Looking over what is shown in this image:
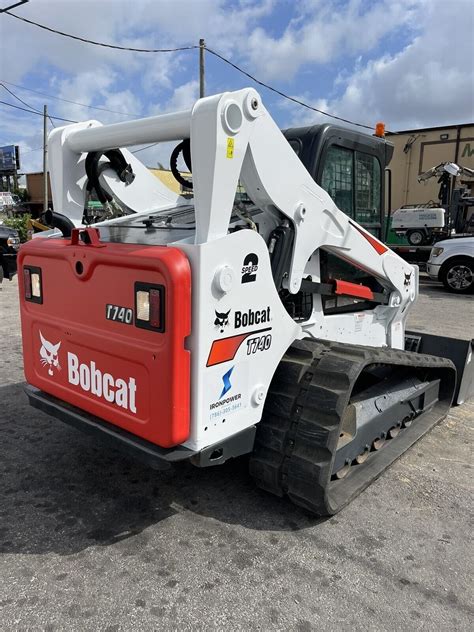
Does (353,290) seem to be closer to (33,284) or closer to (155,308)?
(155,308)

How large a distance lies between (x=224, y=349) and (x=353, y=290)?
4.63ft

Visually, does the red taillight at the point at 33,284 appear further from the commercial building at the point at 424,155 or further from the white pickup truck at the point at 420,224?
the commercial building at the point at 424,155

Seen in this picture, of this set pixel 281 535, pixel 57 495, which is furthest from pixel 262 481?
pixel 57 495

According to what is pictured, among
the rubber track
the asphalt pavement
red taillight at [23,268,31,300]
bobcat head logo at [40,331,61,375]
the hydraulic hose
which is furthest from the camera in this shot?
red taillight at [23,268,31,300]

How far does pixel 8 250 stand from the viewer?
10.4m

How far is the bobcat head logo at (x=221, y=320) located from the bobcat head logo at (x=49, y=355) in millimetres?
1099

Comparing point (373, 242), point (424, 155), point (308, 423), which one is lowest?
point (308, 423)

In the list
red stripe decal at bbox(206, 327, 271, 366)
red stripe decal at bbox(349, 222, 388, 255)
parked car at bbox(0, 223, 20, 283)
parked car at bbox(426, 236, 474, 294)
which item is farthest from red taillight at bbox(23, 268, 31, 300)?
Answer: parked car at bbox(426, 236, 474, 294)

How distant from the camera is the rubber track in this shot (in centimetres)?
265

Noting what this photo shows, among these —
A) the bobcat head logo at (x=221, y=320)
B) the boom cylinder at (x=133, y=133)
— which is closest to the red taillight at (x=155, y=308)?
the bobcat head logo at (x=221, y=320)

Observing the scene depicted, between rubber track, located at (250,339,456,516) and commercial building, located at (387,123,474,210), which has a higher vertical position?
commercial building, located at (387,123,474,210)

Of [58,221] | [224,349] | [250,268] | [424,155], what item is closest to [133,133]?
[58,221]

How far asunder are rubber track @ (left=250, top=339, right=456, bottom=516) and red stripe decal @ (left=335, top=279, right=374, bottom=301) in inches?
18.7

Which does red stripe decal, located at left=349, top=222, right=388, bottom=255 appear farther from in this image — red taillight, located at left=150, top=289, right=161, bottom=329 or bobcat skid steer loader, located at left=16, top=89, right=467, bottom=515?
red taillight, located at left=150, top=289, right=161, bottom=329
